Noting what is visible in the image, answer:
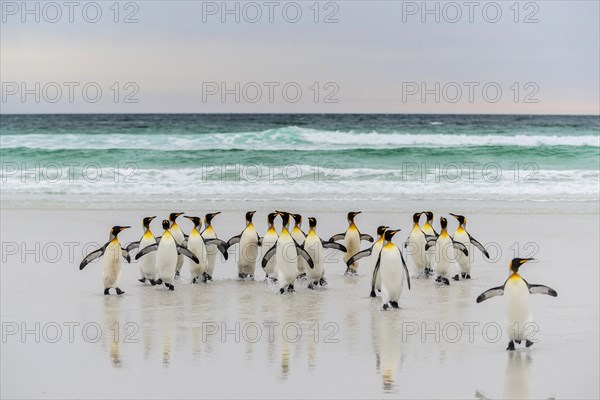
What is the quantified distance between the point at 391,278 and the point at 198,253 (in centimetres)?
221

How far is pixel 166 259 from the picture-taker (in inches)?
334

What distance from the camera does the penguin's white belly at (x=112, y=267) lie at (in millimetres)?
8234

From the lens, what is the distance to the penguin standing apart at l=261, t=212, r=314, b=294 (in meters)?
8.30

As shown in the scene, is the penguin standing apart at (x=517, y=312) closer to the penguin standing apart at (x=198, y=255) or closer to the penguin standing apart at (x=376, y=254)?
the penguin standing apart at (x=376, y=254)

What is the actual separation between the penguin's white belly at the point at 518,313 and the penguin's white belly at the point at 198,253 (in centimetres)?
340

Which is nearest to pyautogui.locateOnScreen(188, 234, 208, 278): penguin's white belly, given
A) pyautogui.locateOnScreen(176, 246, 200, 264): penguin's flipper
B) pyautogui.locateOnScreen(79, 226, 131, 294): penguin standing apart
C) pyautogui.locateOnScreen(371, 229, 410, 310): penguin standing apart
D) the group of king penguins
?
the group of king penguins

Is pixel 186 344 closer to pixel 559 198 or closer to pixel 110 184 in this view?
pixel 559 198

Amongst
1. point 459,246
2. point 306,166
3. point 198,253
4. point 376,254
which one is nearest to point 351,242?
point 376,254

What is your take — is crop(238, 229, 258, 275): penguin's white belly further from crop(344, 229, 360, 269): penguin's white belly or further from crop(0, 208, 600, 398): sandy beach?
crop(344, 229, 360, 269): penguin's white belly

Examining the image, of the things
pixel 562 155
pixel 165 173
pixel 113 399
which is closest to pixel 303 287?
pixel 113 399

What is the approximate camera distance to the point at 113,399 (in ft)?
17.4

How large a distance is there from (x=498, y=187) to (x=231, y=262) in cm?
890

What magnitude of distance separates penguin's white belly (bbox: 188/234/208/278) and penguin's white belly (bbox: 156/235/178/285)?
39 cm

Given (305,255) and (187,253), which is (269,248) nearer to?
(305,255)
